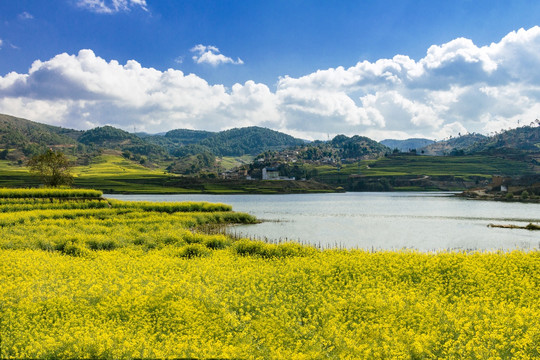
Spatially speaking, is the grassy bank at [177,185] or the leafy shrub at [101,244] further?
the grassy bank at [177,185]

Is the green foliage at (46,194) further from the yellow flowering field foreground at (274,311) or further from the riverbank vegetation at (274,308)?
the yellow flowering field foreground at (274,311)

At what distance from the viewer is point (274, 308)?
15352 millimetres

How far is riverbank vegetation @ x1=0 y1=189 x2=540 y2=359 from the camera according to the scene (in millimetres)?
11727

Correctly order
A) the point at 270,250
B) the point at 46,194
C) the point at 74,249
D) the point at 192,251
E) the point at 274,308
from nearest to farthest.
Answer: the point at 274,308 → the point at 270,250 → the point at 192,251 → the point at 74,249 → the point at 46,194

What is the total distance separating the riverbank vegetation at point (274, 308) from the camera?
11727mm

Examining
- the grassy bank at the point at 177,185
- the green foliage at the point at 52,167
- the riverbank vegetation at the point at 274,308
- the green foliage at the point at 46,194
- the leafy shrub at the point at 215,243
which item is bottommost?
the grassy bank at the point at 177,185

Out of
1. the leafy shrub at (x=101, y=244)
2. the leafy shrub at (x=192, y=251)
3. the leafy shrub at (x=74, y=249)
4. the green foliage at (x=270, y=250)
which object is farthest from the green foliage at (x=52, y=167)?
the green foliage at (x=270, y=250)

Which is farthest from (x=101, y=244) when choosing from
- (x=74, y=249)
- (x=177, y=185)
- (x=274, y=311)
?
(x=177, y=185)

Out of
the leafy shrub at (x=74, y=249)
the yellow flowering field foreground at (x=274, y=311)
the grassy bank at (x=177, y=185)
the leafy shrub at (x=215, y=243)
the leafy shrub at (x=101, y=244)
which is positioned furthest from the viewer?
the grassy bank at (x=177, y=185)

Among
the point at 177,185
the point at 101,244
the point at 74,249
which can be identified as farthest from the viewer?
the point at 177,185

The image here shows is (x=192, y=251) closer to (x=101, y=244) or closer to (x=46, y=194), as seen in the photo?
(x=101, y=244)

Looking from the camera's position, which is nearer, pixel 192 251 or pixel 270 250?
pixel 270 250

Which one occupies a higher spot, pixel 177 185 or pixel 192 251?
pixel 192 251

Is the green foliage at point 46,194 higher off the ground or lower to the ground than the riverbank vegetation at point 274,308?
higher
